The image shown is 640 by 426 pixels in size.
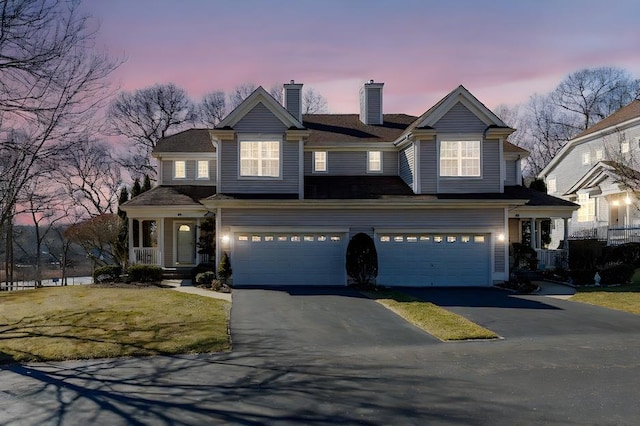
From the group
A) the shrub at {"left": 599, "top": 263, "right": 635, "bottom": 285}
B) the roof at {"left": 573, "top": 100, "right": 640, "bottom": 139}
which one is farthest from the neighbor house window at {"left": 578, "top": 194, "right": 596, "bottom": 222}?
the shrub at {"left": 599, "top": 263, "right": 635, "bottom": 285}

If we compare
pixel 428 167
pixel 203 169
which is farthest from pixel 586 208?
pixel 203 169

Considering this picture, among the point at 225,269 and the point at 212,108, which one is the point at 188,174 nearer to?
the point at 225,269

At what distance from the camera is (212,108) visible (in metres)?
46.3

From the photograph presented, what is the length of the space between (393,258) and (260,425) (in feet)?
49.3

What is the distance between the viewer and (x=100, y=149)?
3856 cm

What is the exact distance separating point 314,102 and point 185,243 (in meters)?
26.2

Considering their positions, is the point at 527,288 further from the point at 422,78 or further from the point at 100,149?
the point at 100,149

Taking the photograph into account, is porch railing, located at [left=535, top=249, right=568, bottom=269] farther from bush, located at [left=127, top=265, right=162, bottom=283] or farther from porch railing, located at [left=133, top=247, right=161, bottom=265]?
porch railing, located at [left=133, top=247, right=161, bottom=265]

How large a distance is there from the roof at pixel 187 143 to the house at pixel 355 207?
3465mm

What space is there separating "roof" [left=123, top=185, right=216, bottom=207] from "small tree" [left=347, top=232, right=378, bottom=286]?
768 centimetres

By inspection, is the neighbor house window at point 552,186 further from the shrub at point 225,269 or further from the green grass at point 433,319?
the shrub at point 225,269

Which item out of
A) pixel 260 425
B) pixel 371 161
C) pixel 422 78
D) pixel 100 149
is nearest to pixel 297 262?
pixel 371 161

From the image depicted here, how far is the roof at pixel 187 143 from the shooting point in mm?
26203

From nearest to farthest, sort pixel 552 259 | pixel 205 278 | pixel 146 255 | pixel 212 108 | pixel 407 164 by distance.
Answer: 1. pixel 205 278
2. pixel 407 164
3. pixel 146 255
4. pixel 552 259
5. pixel 212 108
